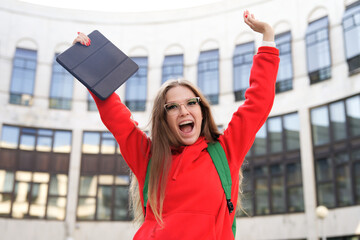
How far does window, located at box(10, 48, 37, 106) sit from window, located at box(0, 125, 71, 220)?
4.95 ft

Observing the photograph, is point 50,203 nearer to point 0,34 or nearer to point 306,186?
point 0,34

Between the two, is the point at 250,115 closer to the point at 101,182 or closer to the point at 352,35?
the point at 352,35

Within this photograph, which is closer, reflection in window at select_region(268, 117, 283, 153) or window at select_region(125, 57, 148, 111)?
reflection in window at select_region(268, 117, 283, 153)

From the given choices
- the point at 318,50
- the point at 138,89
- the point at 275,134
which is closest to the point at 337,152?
the point at 275,134

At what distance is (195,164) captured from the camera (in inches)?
91.6

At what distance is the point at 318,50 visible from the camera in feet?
62.0

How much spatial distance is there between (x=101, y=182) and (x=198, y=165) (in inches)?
805

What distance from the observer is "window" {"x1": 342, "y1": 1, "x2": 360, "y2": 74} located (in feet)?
56.2

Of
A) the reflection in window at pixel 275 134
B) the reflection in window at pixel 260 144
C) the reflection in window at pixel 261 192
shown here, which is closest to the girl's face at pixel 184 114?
the reflection in window at pixel 261 192

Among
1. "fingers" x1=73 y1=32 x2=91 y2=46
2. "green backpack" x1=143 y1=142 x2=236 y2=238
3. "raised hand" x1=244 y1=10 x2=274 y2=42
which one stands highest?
"raised hand" x1=244 y1=10 x2=274 y2=42

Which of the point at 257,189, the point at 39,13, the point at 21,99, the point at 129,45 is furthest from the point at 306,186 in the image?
the point at 39,13

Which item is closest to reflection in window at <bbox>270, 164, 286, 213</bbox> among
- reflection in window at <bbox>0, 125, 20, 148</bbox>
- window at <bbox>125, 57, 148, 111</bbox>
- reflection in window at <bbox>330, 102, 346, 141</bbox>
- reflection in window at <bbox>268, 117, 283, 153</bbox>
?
reflection in window at <bbox>268, 117, 283, 153</bbox>

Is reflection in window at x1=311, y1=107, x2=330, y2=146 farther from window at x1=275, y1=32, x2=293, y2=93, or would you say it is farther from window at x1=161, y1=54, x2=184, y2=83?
window at x1=161, y1=54, x2=184, y2=83

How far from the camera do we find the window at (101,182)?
21734mm
